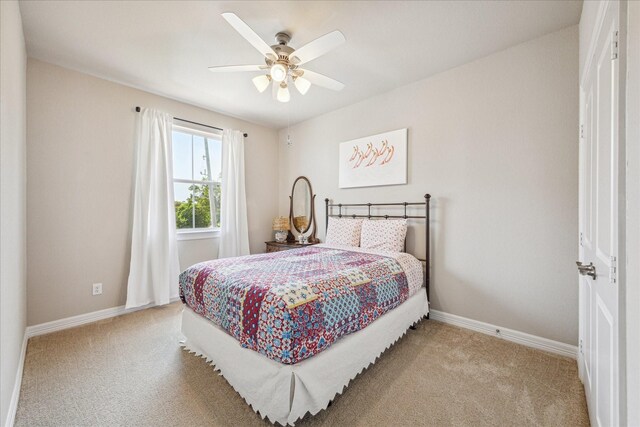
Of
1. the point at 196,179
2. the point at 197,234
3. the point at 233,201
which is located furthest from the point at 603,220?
the point at 196,179

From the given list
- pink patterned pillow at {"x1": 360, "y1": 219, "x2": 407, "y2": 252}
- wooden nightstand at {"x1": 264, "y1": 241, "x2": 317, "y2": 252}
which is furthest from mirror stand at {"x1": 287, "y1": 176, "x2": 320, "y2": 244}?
pink patterned pillow at {"x1": 360, "y1": 219, "x2": 407, "y2": 252}

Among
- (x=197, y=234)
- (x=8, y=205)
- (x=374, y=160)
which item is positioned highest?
(x=374, y=160)

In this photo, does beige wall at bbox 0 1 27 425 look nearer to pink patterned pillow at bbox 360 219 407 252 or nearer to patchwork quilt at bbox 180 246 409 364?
patchwork quilt at bbox 180 246 409 364

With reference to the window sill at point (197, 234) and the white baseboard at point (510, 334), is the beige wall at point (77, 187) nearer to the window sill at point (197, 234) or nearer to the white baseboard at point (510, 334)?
Result: the window sill at point (197, 234)

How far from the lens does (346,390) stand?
1707mm

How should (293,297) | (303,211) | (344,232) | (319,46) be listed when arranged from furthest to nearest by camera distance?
(303,211)
(344,232)
(319,46)
(293,297)

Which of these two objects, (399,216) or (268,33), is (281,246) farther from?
(268,33)

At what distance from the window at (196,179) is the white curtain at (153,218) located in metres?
0.26

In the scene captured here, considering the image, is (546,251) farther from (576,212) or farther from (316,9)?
(316,9)

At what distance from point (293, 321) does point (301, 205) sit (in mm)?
3051

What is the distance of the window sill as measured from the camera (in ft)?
11.6

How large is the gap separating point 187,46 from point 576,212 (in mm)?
3548

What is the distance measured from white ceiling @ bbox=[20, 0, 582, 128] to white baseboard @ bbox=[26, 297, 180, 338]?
256cm

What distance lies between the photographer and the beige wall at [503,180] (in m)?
2.12
